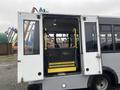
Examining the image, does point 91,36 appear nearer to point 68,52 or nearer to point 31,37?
point 68,52

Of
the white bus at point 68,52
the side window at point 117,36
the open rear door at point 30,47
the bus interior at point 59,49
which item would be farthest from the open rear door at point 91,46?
the open rear door at point 30,47

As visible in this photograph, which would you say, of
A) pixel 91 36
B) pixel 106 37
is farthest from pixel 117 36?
pixel 91 36

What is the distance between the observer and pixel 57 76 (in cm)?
630

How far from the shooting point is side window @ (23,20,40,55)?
5859mm

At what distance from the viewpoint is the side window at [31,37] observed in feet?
19.2

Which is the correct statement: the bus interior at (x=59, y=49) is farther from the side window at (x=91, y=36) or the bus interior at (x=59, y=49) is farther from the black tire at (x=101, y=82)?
Result: the black tire at (x=101, y=82)

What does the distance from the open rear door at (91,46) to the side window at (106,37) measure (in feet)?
1.11

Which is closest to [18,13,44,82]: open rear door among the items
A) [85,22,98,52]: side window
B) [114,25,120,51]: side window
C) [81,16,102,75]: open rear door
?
[81,16,102,75]: open rear door

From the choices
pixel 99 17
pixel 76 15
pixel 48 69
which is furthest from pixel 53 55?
pixel 99 17

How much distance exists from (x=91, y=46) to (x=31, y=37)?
2.01 metres

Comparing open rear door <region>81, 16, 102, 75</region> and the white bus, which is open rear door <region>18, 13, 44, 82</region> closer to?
the white bus

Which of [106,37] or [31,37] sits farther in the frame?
[106,37]

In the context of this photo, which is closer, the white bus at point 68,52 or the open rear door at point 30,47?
the open rear door at point 30,47

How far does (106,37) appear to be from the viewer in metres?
6.85
